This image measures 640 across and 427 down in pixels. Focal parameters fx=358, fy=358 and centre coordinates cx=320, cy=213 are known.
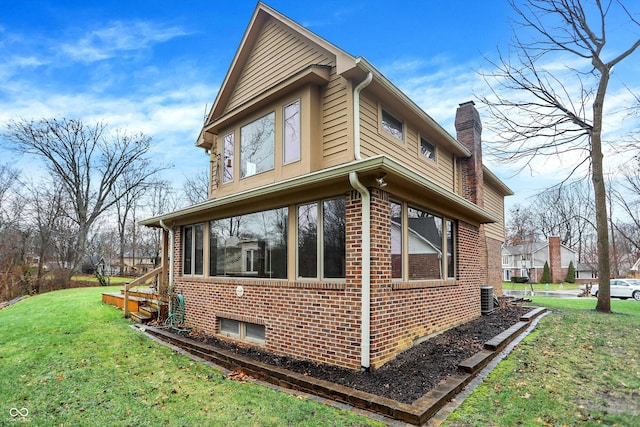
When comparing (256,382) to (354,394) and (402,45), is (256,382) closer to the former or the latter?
(354,394)

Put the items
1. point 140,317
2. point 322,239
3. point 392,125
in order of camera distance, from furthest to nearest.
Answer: point 140,317 < point 392,125 < point 322,239

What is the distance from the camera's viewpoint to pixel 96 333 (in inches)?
331

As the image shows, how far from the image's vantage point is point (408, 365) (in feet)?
17.5

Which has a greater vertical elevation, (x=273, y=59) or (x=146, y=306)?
(x=273, y=59)

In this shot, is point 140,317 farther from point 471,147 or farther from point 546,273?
point 546,273

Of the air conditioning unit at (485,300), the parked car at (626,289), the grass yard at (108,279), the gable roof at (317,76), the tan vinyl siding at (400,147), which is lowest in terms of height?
the parked car at (626,289)

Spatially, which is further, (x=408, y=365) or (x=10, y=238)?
(x=10, y=238)

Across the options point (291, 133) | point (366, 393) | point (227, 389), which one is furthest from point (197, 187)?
point (366, 393)

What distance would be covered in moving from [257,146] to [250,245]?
248 cm

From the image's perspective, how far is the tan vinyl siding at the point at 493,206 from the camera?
1418 cm

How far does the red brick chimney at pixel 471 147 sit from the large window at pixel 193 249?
8.02 meters

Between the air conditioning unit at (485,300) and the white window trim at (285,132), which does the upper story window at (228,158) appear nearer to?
the white window trim at (285,132)

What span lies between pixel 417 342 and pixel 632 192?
2824 centimetres

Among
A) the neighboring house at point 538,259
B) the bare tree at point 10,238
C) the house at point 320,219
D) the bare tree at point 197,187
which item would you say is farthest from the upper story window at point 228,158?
the neighboring house at point 538,259
